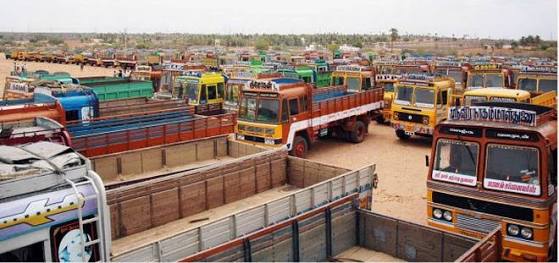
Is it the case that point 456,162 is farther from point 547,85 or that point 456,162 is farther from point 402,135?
point 547,85

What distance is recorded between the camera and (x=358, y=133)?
65.8ft

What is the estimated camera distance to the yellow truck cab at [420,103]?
18414 mm

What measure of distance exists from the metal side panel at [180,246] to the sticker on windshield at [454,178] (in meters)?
4.34

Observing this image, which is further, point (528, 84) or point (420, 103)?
point (528, 84)

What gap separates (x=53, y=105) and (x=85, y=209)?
28.7 feet

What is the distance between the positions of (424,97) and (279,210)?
1247 cm

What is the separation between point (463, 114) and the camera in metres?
8.66

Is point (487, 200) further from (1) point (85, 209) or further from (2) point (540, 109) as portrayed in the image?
(1) point (85, 209)

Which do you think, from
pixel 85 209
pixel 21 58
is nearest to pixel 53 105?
pixel 85 209

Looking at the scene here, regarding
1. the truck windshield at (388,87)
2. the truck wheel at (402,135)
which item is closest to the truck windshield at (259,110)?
the truck wheel at (402,135)

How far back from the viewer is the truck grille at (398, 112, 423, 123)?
1861 centimetres

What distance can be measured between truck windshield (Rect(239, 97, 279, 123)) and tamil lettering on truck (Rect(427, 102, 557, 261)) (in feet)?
23.2

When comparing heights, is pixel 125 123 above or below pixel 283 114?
below

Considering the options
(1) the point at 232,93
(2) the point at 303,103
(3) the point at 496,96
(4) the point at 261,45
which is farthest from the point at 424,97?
(4) the point at 261,45
